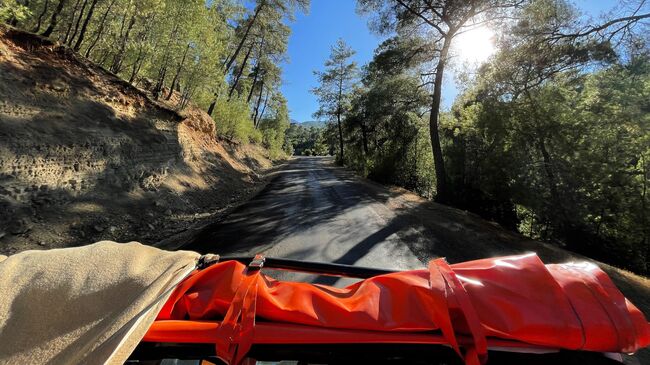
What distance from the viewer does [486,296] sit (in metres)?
1.63

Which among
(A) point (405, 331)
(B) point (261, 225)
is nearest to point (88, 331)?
(A) point (405, 331)

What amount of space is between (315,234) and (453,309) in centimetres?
567

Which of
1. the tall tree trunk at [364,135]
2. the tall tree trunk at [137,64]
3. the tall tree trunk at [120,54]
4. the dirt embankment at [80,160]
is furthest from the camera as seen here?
the tall tree trunk at [364,135]

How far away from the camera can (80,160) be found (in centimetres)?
762

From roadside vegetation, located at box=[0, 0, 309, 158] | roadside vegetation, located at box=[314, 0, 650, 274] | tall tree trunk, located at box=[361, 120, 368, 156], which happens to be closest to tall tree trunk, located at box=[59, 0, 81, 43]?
roadside vegetation, located at box=[0, 0, 309, 158]

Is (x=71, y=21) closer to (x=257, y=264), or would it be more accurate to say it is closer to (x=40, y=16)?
(x=40, y=16)

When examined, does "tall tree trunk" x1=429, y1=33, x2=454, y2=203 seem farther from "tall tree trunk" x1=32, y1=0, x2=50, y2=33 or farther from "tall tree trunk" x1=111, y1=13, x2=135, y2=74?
"tall tree trunk" x1=32, y1=0, x2=50, y2=33

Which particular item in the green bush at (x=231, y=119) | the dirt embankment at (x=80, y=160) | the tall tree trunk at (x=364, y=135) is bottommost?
the dirt embankment at (x=80, y=160)

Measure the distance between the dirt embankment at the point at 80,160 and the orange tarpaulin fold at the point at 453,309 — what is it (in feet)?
17.3

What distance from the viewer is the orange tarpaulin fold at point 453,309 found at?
1.49m

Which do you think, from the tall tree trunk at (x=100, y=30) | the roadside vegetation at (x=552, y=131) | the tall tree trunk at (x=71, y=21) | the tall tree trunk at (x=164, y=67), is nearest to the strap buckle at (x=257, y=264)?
the roadside vegetation at (x=552, y=131)

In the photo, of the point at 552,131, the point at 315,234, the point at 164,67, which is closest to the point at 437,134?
the point at 552,131

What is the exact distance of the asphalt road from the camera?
5711mm

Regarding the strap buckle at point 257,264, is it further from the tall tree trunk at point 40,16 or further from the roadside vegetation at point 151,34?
the tall tree trunk at point 40,16
